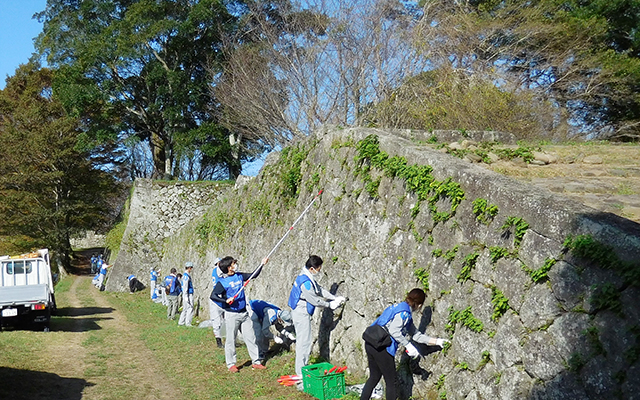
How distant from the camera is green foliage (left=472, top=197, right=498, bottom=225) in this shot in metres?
6.18

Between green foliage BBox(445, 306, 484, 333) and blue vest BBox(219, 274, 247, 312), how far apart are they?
13.3 ft

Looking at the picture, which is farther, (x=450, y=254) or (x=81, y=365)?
(x=81, y=365)

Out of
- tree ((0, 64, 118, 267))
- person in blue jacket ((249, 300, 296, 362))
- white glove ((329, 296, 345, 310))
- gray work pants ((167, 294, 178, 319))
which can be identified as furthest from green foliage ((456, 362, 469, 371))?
tree ((0, 64, 118, 267))

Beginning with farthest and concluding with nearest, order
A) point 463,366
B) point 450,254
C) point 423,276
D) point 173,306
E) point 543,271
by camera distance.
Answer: point 173,306 < point 423,276 < point 450,254 < point 463,366 < point 543,271

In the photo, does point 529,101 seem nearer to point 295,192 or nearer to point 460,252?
point 295,192

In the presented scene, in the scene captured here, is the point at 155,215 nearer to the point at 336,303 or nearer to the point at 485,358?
the point at 336,303

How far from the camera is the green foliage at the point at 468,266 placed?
636 cm

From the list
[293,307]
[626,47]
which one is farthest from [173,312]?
[626,47]

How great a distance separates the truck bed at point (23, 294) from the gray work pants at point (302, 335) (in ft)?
27.9

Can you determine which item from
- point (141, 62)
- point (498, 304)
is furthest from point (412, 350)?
point (141, 62)

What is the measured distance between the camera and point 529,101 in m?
17.8

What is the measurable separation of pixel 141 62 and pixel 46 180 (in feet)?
32.1

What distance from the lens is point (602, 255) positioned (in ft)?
15.5

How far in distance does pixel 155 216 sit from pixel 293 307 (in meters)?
23.2
